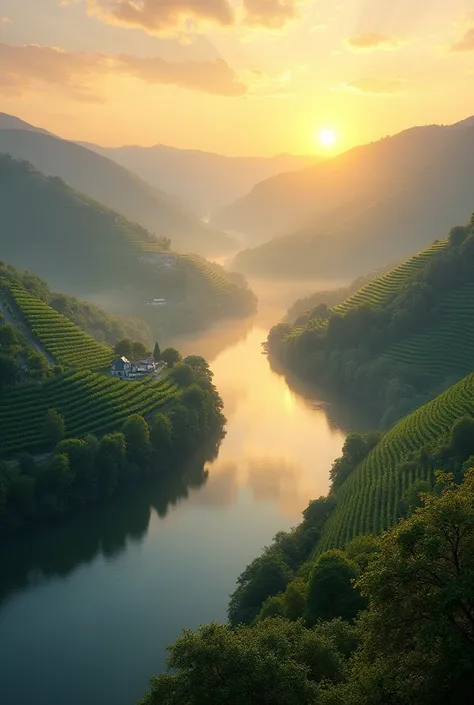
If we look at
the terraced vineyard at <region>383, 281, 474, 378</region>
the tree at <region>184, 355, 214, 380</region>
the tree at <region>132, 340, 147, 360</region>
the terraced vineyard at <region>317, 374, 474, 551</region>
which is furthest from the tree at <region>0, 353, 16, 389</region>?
the terraced vineyard at <region>383, 281, 474, 378</region>

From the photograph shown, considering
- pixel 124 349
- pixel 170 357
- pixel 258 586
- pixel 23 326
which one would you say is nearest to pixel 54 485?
pixel 258 586

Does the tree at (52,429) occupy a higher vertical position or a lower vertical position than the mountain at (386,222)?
lower

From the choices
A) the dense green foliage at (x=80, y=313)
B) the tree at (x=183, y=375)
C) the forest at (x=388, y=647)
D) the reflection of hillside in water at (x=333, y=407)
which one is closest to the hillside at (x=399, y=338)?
the reflection of hillside in water at (x=333, y=407)

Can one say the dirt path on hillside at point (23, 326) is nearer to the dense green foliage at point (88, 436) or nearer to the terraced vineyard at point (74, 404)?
the terraced vineyard at point (74, 404)

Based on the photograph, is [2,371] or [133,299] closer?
[2,371]

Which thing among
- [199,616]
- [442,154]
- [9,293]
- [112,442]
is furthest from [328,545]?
[442,154]

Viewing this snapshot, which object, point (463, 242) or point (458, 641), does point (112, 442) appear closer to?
point (458, 641)

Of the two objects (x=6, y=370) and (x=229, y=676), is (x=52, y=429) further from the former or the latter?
(x=229, y=676)

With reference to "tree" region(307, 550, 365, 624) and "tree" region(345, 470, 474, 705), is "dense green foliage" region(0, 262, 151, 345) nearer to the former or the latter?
"tree" region(307, 550, 365, 624)
